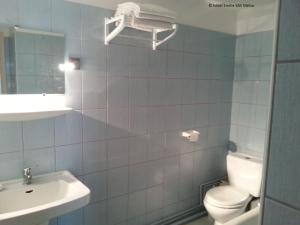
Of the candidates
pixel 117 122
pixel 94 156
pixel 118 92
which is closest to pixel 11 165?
pixel 94 156

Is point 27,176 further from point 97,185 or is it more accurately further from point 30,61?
point 30,61

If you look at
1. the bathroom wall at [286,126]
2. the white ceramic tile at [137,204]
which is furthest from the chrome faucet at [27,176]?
the bathroom wall at [286,126]

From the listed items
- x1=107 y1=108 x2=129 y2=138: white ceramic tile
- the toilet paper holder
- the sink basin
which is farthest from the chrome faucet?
the toilet paper holder

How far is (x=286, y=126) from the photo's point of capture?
1.43 ft

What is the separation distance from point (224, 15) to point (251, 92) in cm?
87

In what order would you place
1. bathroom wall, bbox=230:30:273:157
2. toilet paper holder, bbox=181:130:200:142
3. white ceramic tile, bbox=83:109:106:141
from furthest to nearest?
bathroom wall, bbox=230:30:273:157
toilet paper holder, bbox=181:130:200:142
white ceramic tile, bbox=83:109:106:141

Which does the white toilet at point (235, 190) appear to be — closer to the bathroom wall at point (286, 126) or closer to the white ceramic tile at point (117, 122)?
the white ceramic tile at point (117, 122)

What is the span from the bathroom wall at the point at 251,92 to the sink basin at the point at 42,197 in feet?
6.26

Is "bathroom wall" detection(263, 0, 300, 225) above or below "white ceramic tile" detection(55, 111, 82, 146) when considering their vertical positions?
above

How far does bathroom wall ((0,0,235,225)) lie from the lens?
1.63 meters

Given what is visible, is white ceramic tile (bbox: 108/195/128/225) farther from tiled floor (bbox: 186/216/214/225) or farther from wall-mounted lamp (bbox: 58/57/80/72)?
wall-mounted lamp (bbox: 58/57/80/72)

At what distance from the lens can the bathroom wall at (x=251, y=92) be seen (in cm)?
251

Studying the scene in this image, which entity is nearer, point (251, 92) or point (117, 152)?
point (117, 152)

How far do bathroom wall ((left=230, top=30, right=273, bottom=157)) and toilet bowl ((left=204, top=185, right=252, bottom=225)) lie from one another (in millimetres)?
552
